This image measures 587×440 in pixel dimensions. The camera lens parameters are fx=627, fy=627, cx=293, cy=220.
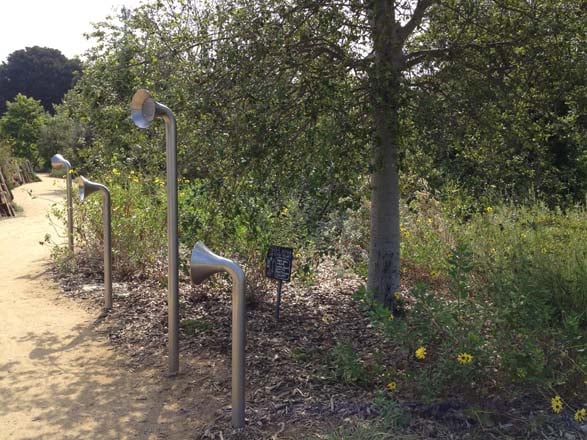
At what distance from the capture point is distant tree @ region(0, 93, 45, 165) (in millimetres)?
35441

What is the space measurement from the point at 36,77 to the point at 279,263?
192ft

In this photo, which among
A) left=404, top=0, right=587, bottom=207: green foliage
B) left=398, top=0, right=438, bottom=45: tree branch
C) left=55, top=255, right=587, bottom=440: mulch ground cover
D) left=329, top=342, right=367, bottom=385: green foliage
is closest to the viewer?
left=55, top=255, right=587, bottom=440: mulch ground cover

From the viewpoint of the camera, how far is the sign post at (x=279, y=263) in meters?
4.82

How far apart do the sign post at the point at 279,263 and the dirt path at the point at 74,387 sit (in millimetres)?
1105

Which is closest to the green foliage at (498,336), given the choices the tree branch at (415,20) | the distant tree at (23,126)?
the tree branch at (415,20)

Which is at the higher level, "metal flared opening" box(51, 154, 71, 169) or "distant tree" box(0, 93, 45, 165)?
"distant tree" box(0, 93, 45, 165)

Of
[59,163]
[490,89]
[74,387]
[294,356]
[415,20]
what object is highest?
[415,20]

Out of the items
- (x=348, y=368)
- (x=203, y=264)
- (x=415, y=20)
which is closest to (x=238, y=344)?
(x=203, y=264)

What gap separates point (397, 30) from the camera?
182 inches

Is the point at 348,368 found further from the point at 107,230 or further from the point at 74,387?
the point at 107,230

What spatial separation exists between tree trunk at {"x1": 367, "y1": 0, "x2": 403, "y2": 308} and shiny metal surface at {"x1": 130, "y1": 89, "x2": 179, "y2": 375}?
130 cm

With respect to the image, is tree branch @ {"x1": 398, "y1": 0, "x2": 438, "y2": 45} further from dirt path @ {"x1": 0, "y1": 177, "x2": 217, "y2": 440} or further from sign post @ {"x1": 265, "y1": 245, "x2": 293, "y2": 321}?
dirt path @ {"x1": 0, "y1": 177, "x2": 217, "y2": 440}

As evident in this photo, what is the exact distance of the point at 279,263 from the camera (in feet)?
15.9

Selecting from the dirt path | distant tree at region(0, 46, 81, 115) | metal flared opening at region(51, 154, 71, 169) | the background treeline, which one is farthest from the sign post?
distant tree at region(0, 46, 81, 115)
